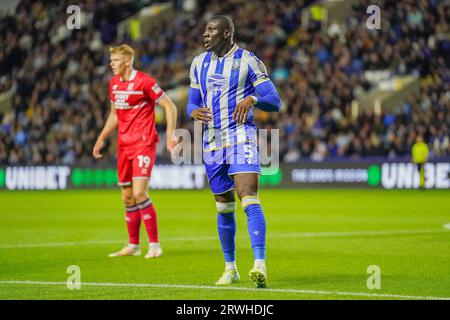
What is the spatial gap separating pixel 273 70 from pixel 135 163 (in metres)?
21.7

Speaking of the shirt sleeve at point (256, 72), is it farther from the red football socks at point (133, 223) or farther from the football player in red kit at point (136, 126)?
the red football socks at point (133, 223)

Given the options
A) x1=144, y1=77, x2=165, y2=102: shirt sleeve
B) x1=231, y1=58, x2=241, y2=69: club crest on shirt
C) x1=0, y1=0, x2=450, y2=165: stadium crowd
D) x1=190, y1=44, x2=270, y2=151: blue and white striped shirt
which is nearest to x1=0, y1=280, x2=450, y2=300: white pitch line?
x1=190, y1=44, x2=270, y2=151: blue and white striped shirt

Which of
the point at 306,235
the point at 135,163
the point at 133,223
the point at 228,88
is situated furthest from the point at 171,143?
the point at 306,235

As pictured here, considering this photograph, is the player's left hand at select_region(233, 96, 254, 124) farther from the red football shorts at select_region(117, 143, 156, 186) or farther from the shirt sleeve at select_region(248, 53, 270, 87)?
the red football shorts at select_region(117, 143, 156, 186)

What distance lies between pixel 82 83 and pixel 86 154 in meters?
4.20

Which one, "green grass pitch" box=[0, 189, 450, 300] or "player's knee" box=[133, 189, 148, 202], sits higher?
"player's knee" box=[133, 189, 148, 202]

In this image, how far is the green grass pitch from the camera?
26.0 feet

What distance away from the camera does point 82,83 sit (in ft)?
115

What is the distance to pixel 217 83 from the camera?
8.45m

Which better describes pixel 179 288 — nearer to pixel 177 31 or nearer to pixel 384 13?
pixel 384 13

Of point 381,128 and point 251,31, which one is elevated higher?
point 251,31

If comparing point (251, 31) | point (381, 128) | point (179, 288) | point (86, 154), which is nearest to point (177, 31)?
point (251, 31)

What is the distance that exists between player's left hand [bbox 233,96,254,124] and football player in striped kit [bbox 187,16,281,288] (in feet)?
0.13
